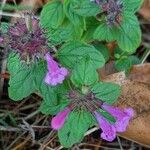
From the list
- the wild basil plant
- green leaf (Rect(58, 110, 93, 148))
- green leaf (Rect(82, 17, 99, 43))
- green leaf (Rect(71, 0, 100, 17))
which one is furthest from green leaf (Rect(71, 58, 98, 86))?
green leaf (Rect(82, 17, 99, 43))

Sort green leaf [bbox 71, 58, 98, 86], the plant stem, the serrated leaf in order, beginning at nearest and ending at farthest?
green leaf [bbox 71, 58, 98, 86] → the serrated leaf → the plant stem

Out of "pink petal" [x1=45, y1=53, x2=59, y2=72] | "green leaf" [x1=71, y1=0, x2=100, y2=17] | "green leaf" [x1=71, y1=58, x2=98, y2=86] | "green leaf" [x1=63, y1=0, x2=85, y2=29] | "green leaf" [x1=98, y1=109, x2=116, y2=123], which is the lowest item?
"green leaf" [x1=98, y1=109, x2=116, y2=123]

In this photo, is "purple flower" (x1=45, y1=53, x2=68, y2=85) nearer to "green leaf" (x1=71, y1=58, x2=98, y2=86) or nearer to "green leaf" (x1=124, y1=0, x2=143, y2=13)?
"green leaf" (x1=71, y1=58, x2=98, y2=86)

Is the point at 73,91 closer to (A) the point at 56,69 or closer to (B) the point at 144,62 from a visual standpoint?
(A) the point at 56,69

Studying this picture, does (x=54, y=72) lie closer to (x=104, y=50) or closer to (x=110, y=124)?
(x=110, y=124)

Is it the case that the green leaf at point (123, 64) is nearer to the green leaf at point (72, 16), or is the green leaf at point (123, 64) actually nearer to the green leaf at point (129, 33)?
the green leaf at point (129, 33)

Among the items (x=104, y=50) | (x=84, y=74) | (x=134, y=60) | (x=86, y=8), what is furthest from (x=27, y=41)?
(x=134, y=60)

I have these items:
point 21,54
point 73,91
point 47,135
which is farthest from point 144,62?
point 21,54
